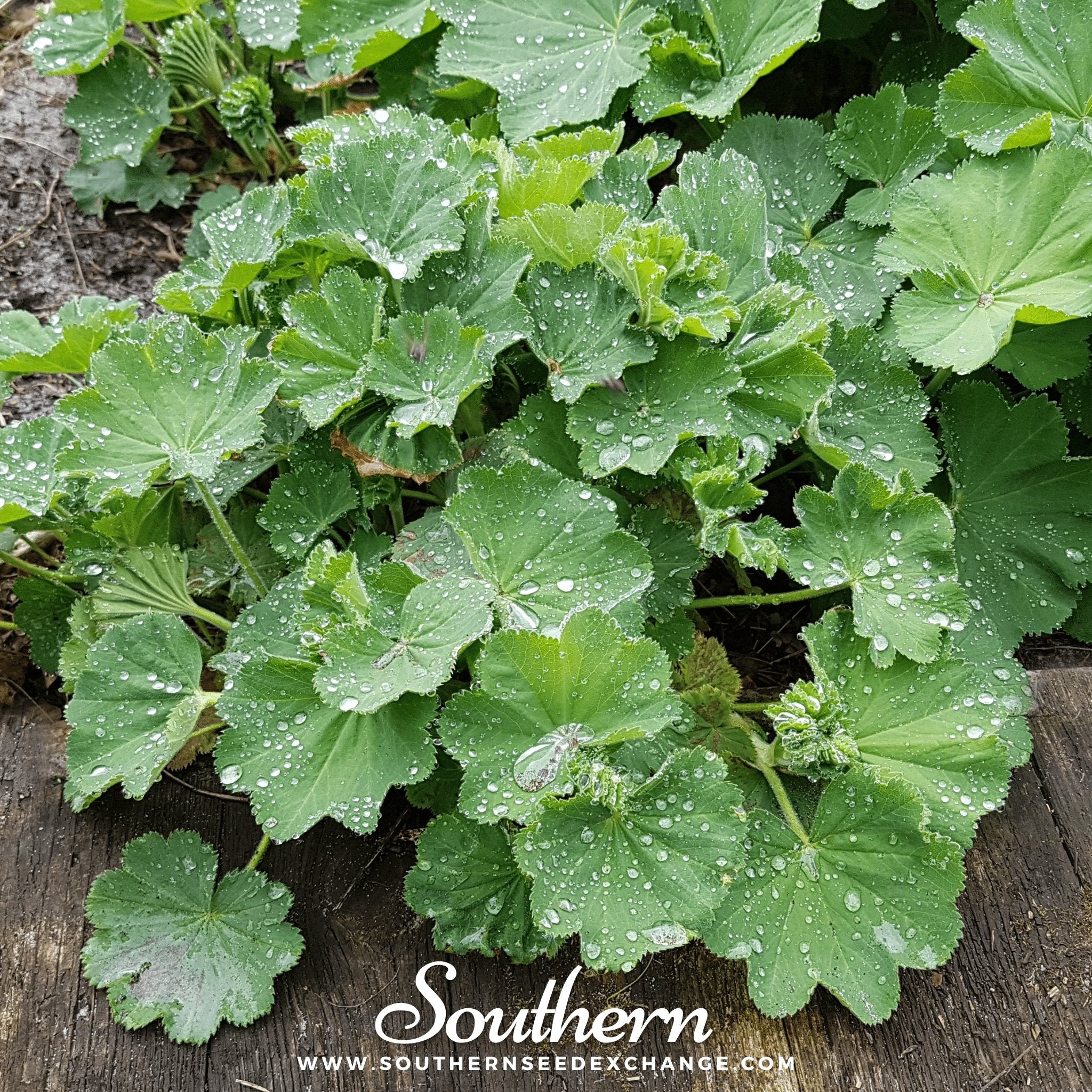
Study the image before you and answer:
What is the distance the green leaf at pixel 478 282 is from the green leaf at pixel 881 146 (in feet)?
3.05

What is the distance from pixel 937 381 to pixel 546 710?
1.19 metres

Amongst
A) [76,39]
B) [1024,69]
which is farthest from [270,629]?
[76,39]

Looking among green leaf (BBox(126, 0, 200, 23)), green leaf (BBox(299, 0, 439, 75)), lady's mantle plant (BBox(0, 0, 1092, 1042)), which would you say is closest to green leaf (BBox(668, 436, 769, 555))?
lady's mantle plant (BBox(0, 0, 1092, 1042))

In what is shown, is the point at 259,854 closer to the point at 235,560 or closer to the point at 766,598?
the point at 235,560

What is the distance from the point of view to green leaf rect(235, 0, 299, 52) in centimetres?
269

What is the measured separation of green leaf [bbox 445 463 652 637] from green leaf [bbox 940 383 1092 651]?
2.82 feet

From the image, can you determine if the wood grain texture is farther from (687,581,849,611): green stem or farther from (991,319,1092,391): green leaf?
(991,319,1092,391): green leaf

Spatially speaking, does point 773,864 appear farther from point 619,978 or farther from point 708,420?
point 708,420

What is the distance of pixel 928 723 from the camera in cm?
164

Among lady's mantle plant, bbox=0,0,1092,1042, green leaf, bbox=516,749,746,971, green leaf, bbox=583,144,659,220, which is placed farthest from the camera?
green leaf, bbox=583,144,659,220

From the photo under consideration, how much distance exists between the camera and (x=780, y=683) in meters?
2.10

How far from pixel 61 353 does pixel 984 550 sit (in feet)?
6.51

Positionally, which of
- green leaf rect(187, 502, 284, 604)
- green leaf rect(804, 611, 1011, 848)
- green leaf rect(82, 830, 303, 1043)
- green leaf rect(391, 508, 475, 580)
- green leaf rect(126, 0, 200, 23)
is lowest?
green leaf rect(82, 830, 303, 1043)

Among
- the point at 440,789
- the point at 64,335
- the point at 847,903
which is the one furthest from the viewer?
the point at 64,335
